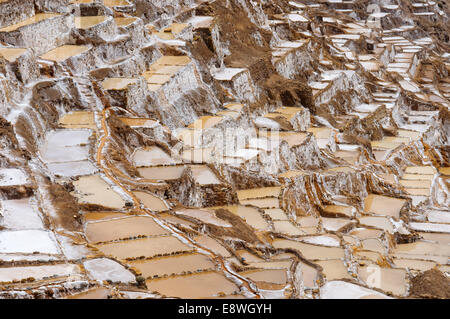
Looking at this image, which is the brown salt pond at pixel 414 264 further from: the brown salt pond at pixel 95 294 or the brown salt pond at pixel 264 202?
the brown salt pond at pixel 95 294

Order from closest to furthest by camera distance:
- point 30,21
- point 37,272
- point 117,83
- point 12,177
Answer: point 37,272, point 12,177, point 117,83, point 30,21

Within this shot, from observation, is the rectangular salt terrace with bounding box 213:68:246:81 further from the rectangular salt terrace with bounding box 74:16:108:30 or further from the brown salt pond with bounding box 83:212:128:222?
the brown salt pond with bounding box 83:212:128:222

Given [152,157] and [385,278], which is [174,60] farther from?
[385,278]

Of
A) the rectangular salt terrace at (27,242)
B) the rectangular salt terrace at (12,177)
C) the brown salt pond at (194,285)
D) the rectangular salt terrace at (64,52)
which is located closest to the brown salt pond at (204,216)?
the rectangular salt terrace at (12,177)

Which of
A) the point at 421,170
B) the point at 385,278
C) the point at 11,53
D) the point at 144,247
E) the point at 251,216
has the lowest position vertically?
the point at 421,170

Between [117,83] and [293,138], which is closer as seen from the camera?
[117,83]

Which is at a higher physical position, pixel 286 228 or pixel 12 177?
pixel 12 177

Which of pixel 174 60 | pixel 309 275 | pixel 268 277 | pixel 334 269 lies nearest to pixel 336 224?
pixel 334 269

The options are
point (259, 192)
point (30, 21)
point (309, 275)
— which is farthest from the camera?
point (30, 21)
